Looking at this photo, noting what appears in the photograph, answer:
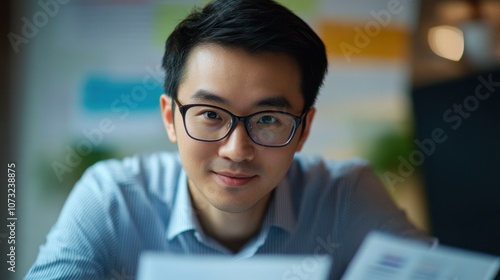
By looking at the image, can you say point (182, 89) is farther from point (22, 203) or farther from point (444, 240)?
point (444, 240)

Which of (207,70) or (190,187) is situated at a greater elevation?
(207,70)

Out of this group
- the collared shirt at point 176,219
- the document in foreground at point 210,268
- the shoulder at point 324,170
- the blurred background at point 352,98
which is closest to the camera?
the document in foreground at point 210,268

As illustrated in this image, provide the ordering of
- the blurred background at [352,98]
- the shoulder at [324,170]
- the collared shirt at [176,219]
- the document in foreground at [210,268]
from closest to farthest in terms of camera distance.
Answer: the document in foreground at [210,268]
the collared shirt at [176,219]
the shoulder at [324,170]
the blurred background at [352,98]

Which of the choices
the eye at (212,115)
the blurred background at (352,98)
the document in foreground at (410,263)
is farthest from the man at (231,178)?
the blurred background at (352,98)

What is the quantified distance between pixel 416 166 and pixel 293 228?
67cm

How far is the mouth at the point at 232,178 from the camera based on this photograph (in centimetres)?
72

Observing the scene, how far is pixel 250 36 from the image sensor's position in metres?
0.72

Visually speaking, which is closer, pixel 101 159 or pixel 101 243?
pixel 101 243

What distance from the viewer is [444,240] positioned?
1367 mm

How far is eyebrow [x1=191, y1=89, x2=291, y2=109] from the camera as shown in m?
0.71

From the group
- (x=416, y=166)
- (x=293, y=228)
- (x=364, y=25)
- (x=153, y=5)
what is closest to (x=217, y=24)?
(x=293, y=228)

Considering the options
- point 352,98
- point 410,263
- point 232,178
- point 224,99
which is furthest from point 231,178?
point 352,98

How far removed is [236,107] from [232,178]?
92 mm

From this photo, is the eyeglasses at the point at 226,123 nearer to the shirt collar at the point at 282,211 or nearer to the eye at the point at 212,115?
the eye at the point at 212,115
